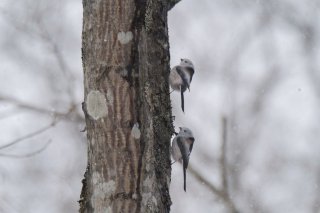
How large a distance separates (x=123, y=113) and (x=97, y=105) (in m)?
0.09

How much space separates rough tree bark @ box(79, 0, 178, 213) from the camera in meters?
1.98

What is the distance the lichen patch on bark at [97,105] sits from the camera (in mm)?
2016

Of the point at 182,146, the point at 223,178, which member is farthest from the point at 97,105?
the point at 223,178

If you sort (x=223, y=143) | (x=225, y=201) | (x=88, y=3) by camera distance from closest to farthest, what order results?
(x=88, y=3), (x=225, y=201), (x=223, y=143)

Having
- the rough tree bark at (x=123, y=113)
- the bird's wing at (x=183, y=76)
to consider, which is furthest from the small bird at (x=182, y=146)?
the rough tree bark at (x=123, y=113)

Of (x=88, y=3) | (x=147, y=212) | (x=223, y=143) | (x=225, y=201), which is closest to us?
(x=147, y=212)

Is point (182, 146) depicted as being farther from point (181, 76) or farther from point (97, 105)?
point (97, 105)

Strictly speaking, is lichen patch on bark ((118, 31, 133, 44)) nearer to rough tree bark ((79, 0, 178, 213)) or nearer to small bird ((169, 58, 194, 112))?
rough tree bark ((79, 0, 178, 213))

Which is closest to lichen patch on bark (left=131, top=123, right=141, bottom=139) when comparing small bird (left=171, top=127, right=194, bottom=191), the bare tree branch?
small bird (left=171, top=127, right=194, bottom=191)

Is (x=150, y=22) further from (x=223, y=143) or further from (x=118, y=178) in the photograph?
(x=223, y=143)

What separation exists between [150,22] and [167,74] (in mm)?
204

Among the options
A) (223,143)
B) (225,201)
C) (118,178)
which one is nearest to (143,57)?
(118,178)

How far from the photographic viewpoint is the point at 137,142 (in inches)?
79.0

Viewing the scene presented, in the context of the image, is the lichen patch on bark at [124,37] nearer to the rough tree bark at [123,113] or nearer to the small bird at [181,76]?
the rough tree bark at [123,113]
